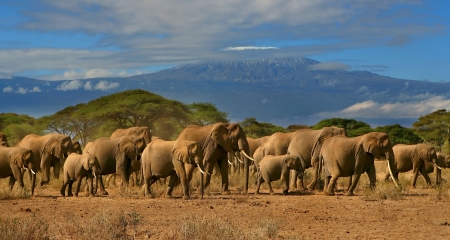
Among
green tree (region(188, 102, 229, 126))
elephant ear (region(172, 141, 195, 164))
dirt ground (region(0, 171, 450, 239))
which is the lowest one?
dirt ground (region(0, 171, 450, 239))

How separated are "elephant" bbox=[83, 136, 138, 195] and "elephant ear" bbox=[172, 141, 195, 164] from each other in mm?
2821

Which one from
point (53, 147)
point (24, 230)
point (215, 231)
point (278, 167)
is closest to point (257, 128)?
point (53, 147)

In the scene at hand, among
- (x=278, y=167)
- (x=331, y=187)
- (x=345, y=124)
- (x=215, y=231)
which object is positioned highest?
(x=345, y=124)

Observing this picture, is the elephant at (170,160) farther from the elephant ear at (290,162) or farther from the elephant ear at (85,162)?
the elephant ear at (290,162)

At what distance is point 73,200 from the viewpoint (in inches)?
715

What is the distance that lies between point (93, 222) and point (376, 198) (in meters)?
8.61

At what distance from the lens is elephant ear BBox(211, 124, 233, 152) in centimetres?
2027

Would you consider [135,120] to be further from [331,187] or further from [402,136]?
[331,187]

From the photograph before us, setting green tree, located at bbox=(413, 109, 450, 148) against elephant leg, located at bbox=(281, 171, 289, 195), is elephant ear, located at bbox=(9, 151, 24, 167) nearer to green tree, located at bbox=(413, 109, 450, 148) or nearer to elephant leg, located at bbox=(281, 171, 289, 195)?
elephant leg, located at bbox=(281, 171, 289, 195)

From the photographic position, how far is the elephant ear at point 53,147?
23.3m

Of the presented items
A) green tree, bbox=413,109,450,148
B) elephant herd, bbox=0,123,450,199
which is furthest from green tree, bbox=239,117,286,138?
elephant herd, bbox=0,123,450,199

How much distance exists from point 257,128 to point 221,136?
1490 inches

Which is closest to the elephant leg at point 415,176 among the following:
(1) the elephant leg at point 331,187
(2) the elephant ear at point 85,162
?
(1) the elephant leg at point 331,187

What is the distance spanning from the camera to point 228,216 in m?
14.9
